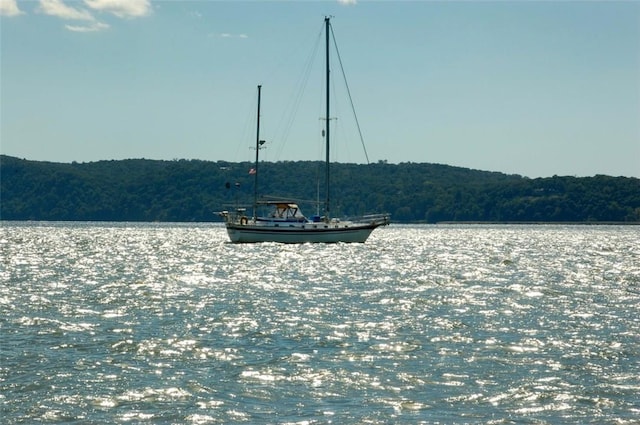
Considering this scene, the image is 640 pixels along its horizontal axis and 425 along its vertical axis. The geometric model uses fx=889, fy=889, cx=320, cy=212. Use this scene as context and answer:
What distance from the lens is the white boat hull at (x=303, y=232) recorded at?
85375 millimetres

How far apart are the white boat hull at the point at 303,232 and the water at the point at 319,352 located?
4120 cm

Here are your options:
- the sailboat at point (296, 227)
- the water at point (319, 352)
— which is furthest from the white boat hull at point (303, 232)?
the water at point (319, 352)

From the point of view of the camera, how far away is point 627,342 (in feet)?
77.9

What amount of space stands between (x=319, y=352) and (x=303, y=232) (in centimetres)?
6327

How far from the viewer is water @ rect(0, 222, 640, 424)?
16359 millimetres

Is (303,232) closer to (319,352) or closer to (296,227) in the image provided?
(296,227)

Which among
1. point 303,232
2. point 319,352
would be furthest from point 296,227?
point 319,352

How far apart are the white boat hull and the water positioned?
41204 millimetres

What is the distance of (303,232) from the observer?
85.4m

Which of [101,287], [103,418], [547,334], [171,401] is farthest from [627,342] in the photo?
[101,287]

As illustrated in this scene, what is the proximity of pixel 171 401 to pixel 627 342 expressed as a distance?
13005mm

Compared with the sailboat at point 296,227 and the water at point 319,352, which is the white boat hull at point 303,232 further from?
the water at point 319,352

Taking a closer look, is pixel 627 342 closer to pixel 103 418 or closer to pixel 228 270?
pixel 103 418

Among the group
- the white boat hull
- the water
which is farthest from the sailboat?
the water
